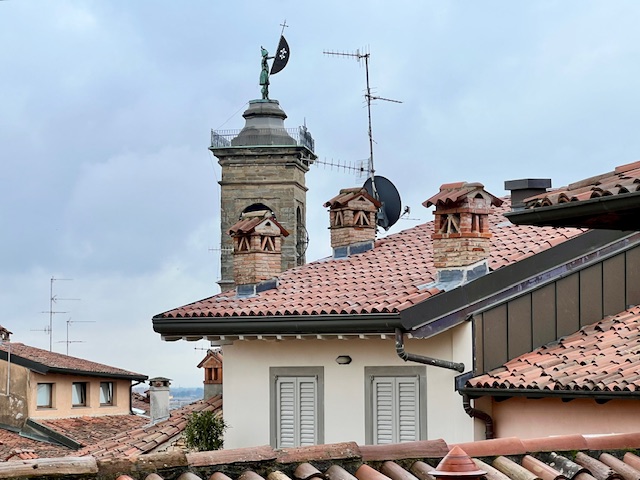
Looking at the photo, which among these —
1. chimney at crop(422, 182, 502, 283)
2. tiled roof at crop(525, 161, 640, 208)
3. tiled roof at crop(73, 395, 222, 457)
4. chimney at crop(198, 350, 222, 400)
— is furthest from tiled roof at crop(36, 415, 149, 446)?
tiled roof at crop(525, 161, 640, 208)

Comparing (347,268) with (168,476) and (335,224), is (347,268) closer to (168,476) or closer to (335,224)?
(335,224)

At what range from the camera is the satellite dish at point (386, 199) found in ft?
70.6

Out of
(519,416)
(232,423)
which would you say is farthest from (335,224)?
(519,416)

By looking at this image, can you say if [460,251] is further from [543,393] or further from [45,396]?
[45,396]

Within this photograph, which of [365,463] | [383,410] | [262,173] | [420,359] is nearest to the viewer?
[365,463]

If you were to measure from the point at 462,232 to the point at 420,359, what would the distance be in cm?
162

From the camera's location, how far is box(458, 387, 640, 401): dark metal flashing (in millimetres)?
12442

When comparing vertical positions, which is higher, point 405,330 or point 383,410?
point 405,330

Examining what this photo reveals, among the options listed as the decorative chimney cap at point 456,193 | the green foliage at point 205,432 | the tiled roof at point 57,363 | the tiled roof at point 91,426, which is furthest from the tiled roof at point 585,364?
the tiled roof at point 57,363

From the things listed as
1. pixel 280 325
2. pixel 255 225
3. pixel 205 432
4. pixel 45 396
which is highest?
pixel 255 225

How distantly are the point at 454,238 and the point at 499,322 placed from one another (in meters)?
1.10

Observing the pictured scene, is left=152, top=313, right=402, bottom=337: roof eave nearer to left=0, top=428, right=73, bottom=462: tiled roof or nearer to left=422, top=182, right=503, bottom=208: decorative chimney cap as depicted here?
left=422, top=182, right=503, bottom=208: decorative chimney cap

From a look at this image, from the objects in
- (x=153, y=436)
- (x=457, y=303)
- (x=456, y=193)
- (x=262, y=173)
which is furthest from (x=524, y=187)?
(x=262, y=173)

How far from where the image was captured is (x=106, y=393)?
3628 cm
